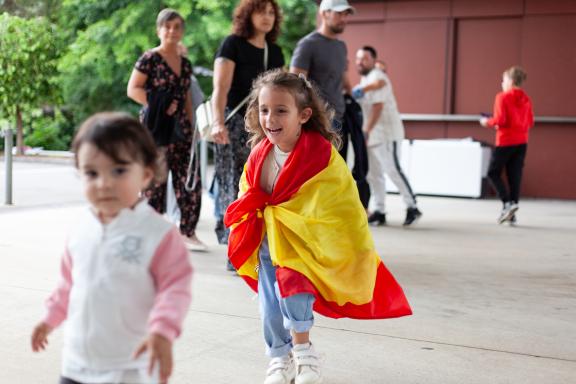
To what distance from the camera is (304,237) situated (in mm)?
3113

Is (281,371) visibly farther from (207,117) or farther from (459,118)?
(459,118)

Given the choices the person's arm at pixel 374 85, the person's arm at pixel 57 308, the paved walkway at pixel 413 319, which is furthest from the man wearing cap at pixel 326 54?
the person's arm at pixel 57 308

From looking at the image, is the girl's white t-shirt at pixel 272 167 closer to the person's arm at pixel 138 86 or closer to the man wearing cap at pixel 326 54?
the person's arm at pixel 138 86

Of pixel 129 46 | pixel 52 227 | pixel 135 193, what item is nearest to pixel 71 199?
pixel 52 227

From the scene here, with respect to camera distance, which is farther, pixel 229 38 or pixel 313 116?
pixel 229 38

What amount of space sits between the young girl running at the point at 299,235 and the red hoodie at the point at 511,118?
5.71 metres

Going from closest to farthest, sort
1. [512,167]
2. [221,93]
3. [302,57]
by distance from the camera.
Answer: [221,93] → [302,57] → [512,167]

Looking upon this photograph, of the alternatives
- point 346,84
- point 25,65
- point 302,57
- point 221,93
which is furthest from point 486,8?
point 25,65

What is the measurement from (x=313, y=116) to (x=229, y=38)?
2.23 m

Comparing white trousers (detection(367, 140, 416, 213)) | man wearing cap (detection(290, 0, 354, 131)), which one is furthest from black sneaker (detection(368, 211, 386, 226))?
man wearing cap (detection(290, 0, 354, 131))

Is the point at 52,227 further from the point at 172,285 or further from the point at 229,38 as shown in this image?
the point at 172,285

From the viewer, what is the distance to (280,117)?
3.25 metres

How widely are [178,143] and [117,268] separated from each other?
13.8 feet

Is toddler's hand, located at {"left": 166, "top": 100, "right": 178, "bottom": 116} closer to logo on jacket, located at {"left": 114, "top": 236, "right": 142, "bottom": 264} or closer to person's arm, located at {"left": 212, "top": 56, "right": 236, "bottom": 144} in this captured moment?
person's arm, located at {"left": 212, "top": 56, "right": 236, "bottom": 144}
